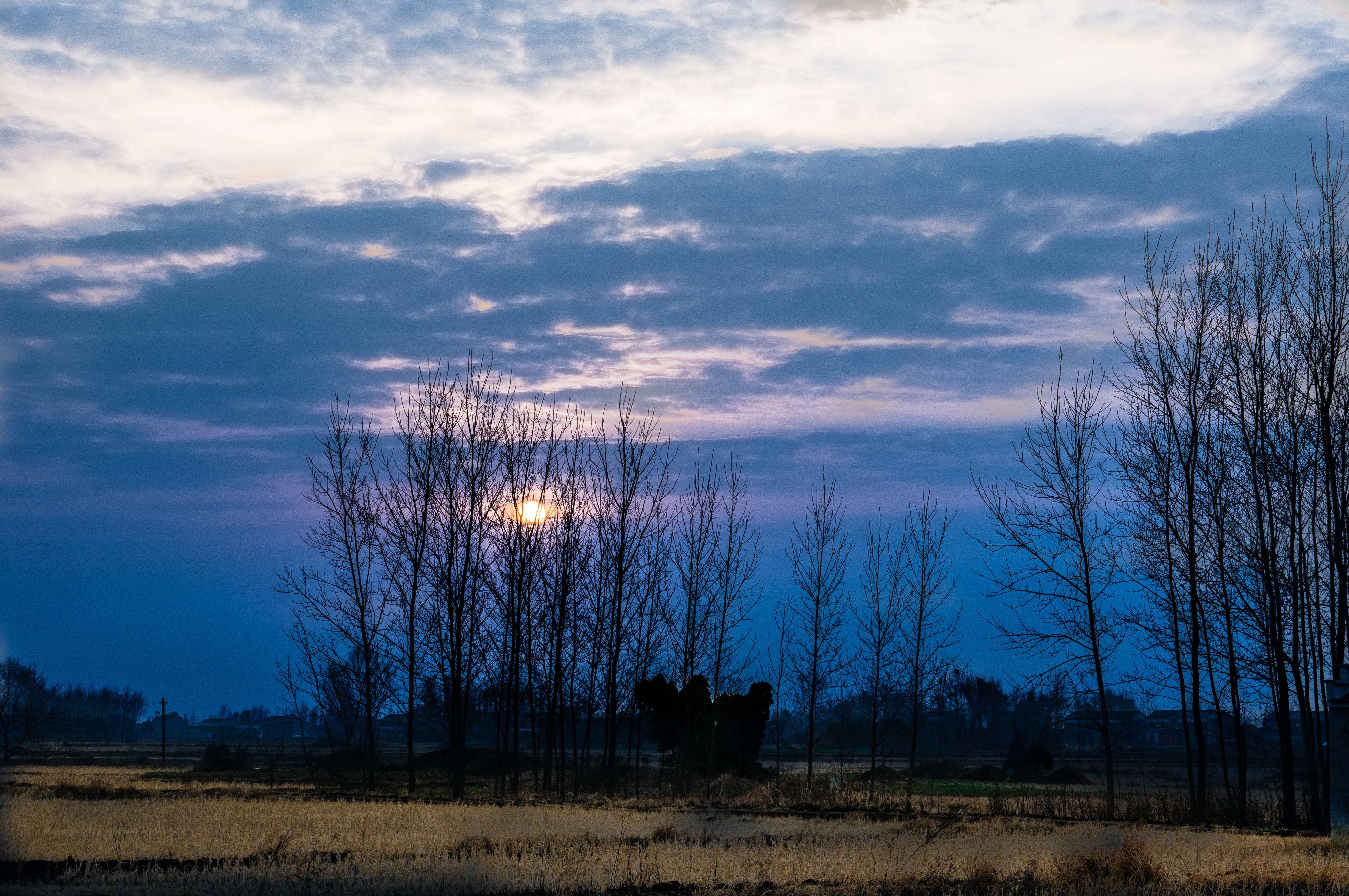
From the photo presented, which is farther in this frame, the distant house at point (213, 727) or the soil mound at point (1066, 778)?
the distant house at point (213, 727)

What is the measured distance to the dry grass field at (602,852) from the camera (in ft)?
38.5

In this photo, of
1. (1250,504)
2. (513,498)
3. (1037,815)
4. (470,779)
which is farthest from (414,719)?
(1250,504)

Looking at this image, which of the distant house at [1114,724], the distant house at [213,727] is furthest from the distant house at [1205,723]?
the distant house at [213,727]

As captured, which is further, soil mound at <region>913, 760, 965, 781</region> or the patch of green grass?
soil mound at <region>913, 760, 965, 781</region>

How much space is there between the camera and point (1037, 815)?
2436cm

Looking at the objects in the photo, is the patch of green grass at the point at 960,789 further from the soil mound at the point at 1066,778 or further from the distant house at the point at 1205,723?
the distant house at the point at 1205,723

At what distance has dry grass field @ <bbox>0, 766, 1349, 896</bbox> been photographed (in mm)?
11742

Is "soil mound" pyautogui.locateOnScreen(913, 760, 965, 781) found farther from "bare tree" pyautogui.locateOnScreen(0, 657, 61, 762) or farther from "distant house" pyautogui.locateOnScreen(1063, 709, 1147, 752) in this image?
"bare tree" pyautogui.locateOnScreen(0, 657, 61, 762)

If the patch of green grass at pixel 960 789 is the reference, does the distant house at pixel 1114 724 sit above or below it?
above

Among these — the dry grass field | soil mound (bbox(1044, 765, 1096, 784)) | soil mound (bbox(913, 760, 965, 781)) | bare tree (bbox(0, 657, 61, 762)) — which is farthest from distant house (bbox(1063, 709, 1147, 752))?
bare tree (bbox(0, 657, 61, 762))

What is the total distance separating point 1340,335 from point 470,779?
32329mm

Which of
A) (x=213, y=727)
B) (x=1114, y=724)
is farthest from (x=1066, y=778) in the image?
(x=213, y=727)

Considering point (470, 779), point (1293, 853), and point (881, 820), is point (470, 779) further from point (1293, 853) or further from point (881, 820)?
point (1293, 853)

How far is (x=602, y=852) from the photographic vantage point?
1480cm
